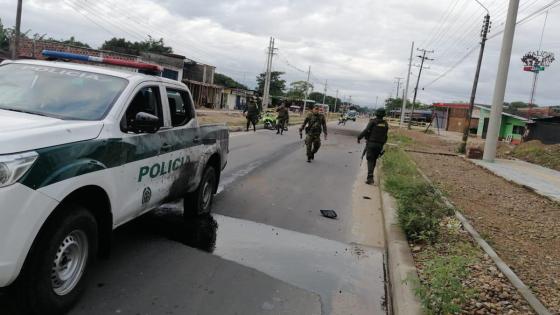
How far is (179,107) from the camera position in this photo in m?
5.98

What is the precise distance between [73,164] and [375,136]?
29.7 feet

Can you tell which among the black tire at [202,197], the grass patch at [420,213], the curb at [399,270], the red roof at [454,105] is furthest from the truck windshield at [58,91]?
the red roof at [454,105]

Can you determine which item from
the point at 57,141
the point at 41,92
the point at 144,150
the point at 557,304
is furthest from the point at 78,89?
the point at 557,304

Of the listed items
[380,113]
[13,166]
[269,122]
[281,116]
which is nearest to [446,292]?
[13,166]

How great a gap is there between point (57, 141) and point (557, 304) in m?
4.65

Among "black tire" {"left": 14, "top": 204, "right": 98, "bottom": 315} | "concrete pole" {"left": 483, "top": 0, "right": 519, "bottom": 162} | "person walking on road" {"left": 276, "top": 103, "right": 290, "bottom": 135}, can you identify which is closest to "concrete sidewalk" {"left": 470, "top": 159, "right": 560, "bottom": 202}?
"concrete pole" {"left": 483, "top": 0, "right": 519, "bottom": 162}

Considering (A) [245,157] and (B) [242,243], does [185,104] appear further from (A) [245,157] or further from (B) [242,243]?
(A) [245,157]

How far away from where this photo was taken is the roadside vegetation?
422cm

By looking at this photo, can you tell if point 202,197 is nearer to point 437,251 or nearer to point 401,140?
point 437,251

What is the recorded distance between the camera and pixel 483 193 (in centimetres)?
1191

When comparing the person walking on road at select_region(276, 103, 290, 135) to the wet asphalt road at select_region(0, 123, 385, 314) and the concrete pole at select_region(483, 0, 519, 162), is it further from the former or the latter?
the wet asphalt road at select_region(0, 123, 385, 314)

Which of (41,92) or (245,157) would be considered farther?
(245,157)

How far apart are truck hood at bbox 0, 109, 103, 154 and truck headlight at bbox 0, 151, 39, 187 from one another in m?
0.04

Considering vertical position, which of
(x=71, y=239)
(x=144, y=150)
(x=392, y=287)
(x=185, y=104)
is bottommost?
(x=392, y=287)
